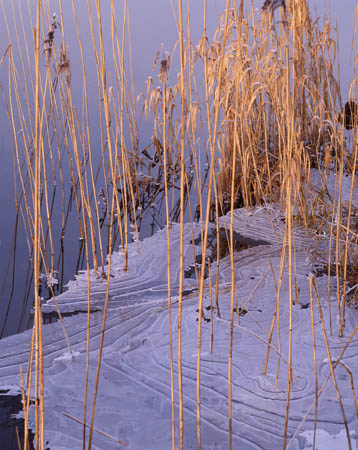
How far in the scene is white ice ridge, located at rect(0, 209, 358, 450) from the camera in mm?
1213

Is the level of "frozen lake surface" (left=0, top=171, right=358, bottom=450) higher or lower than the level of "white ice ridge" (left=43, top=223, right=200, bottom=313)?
lower

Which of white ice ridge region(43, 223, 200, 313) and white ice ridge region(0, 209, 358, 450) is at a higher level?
white ice ridge region(43, 223, 200, 313)

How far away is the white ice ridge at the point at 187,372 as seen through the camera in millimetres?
1213

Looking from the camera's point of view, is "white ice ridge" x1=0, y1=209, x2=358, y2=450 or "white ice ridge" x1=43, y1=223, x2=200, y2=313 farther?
"white ice ridge" x1=43, y1=223, x2=200, y2=313

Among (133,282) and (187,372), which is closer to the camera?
(187,372)

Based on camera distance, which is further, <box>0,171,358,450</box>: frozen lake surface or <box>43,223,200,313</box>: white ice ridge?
<box>43,223,200,313</box>: white ice ridge

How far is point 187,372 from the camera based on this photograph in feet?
4.74

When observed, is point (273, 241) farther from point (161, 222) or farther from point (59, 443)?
point (59, 443)

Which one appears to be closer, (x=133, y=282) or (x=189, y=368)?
(x=189, y=368)

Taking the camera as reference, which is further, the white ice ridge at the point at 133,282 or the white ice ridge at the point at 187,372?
the white ice ridge at the point at 133,282

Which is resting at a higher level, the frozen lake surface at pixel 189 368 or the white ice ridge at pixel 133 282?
the white ice ridge at pixel 133 282

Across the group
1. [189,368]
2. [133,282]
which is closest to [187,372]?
[189,368]

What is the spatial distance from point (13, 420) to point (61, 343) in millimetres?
349

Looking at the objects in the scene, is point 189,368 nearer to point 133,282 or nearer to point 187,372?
point 187,372
